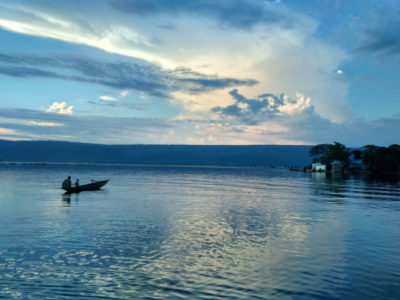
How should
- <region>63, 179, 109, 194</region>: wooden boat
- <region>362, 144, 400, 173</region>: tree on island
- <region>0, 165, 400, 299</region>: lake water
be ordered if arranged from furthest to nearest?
<region>362, 144, 400, 173</region>: tree on island, <region>63, 179, 109, 194</region>: wooden boat, <region>0, 165, 400, 299</region>: lake water

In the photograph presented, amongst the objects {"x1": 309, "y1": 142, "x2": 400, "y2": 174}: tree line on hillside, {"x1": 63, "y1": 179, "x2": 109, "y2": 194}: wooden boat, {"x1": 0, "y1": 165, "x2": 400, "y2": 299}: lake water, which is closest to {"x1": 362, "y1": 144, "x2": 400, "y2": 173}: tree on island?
{"x1": 309, "y1": 142, "x2": 400, "y2": 174}: tree line on hillside

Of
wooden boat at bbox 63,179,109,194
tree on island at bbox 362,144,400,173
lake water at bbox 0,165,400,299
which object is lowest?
lake water at bbox 0,165,400,299

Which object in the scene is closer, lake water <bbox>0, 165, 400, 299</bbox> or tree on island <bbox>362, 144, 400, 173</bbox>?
lake water <bbox>0, 165, 400, 299</bbox>

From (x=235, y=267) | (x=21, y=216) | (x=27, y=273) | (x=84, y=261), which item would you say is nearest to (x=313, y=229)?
(x=235, y=267)

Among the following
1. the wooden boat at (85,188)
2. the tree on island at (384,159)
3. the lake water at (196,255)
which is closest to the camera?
the lake water at (196,255)

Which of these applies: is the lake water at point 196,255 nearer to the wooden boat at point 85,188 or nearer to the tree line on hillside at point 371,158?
the wooden boat at point 85,188

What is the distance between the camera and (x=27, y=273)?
1534 cm

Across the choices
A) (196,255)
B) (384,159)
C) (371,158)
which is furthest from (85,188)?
(384,159)

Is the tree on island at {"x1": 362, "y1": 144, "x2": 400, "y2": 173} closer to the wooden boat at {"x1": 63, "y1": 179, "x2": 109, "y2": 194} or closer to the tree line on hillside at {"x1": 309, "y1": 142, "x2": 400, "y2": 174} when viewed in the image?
the tree line on hillside at {"x1": 309, "y1": 142, "x2": 400, "y2": 174}

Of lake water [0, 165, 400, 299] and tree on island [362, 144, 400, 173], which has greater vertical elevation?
tree on island [362, 144, 400, 173]

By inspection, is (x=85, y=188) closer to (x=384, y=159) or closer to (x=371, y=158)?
(x=371, y=158)

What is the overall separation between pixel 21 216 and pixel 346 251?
26.9 metres

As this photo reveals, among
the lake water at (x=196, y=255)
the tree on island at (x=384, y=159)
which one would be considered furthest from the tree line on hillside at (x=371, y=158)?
the lake water at (x=196, y=255)

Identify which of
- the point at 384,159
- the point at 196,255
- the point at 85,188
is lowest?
the point at 196,255
